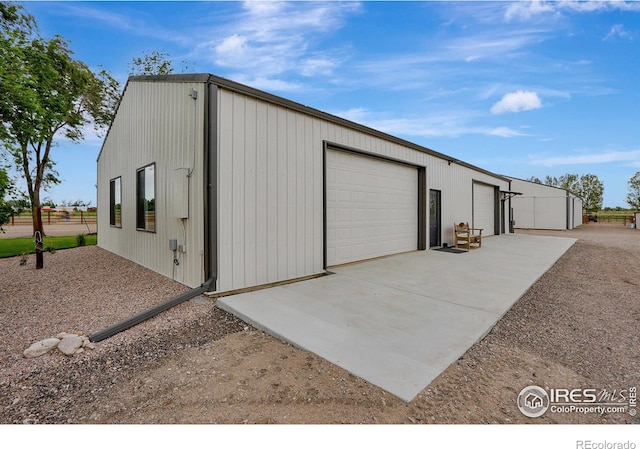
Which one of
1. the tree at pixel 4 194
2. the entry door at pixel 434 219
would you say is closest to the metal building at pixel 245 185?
the entry door at pixel 434 219

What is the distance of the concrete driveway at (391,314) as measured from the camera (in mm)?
2361

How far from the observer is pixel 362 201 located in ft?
22.0

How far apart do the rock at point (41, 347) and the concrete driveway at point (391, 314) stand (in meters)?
1.57

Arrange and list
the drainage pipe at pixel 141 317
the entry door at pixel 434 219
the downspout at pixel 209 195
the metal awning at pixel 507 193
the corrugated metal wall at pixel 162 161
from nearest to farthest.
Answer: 1. the drainage pipe at pixel 141 317
2. the downspout at pixel 209 195
3. the corrugated metal wall at pixel 162 161
4. the entry door at pixel 434 219
5. the metal awning at pixel 507 193

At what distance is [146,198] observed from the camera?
6062mm

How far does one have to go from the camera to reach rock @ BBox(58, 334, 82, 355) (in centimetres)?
262

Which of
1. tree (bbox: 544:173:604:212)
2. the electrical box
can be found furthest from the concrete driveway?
tree (bbox: 544:173:604:212)

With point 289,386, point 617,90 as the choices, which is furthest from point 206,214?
point 617,90

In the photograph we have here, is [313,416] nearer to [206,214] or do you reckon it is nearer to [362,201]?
[206,214]

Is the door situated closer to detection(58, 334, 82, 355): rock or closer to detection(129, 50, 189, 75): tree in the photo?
detection(58, 334, 82, 355): rock

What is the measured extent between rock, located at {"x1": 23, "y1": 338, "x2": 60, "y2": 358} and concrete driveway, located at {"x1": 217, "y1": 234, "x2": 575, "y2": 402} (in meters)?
1.57

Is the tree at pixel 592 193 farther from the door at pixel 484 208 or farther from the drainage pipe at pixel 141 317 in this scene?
the drainage pipe at pixel 141 317

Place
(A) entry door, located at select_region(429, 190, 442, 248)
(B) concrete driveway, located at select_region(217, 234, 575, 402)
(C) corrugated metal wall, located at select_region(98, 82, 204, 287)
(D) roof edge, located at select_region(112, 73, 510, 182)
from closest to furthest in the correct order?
1. (B) concrete driveway, located at select_region(217, 234, 575, 402)
2. (D) roof edge, located at select_region(112, 73, 510, 182)
3. (C) corrugated metal wall, located at select_region(98, 82, 204, 287)
4. (A) entry door, located at select_region(429, 190, 442, 248)

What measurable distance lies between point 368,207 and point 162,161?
440 cm
